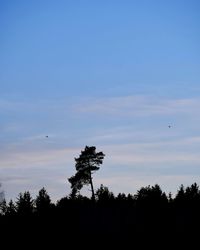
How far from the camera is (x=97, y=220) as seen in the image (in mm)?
63156

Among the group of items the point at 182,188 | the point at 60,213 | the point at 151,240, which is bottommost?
the point at 151,240

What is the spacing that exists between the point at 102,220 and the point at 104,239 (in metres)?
7.38

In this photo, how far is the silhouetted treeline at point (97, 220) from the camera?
5606 cm

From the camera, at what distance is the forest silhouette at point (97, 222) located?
181ft

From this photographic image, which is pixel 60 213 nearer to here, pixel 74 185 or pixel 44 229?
pixel 44 229

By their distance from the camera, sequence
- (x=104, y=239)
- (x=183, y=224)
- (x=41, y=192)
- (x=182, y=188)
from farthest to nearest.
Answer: (x=182, y=188) < (x=41, y=192) < (x=183, y=224) < (x=104, y=239)

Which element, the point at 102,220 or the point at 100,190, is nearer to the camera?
the point at 102,220

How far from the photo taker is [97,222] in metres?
62.8

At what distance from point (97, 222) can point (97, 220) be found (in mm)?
387

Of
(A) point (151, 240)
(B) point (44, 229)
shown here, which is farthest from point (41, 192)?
(A) point (151, 240)

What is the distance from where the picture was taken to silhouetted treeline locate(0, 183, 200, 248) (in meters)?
56.1

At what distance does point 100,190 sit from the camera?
85.8 meters

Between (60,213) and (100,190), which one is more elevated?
(100,190)

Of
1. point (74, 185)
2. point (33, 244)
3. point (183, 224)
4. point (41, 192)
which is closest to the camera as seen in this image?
point (33, 244)
